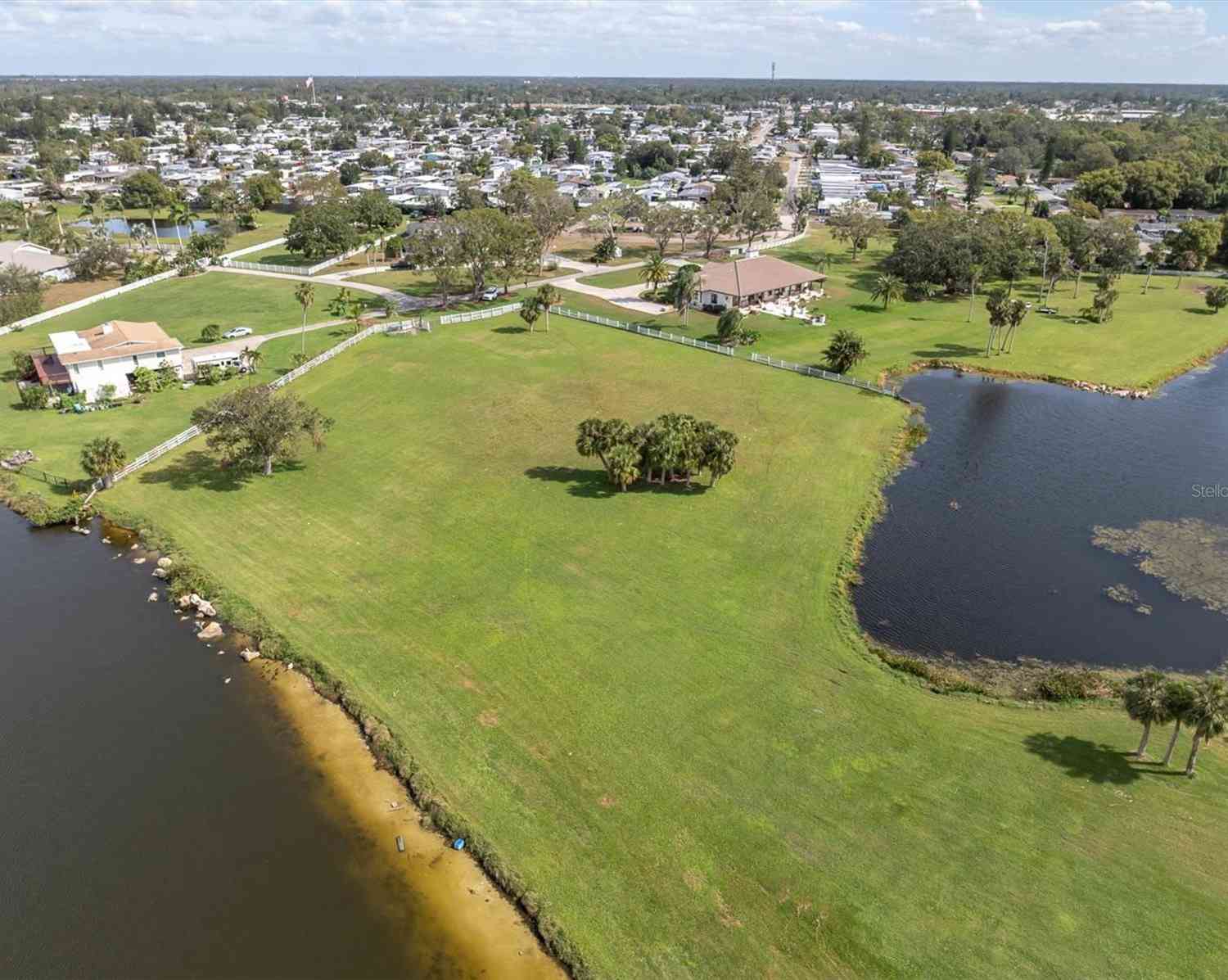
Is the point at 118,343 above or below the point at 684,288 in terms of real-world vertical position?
below

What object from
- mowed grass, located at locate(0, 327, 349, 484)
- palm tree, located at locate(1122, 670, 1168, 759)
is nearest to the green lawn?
mowed grass, located at locate(0, 327, 349, 484)

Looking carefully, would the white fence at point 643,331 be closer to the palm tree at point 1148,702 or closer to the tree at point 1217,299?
the palm tree at point 1148,702

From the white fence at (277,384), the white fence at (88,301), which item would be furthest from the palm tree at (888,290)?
the white fence at (88,301)

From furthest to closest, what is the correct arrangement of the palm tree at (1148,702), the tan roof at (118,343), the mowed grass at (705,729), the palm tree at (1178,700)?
the tan roof at (118,343), the palm tree at (1148,702), the palm tree at (1178,700), the mowed grass at (705,729)

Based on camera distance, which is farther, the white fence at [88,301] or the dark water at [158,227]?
the dark water at [158,227]

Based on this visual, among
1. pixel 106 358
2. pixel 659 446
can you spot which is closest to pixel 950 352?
pixel 659 446

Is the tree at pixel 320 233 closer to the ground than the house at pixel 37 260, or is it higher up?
higher up

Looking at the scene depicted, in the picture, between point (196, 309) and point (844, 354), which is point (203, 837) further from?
point (196, 309)
